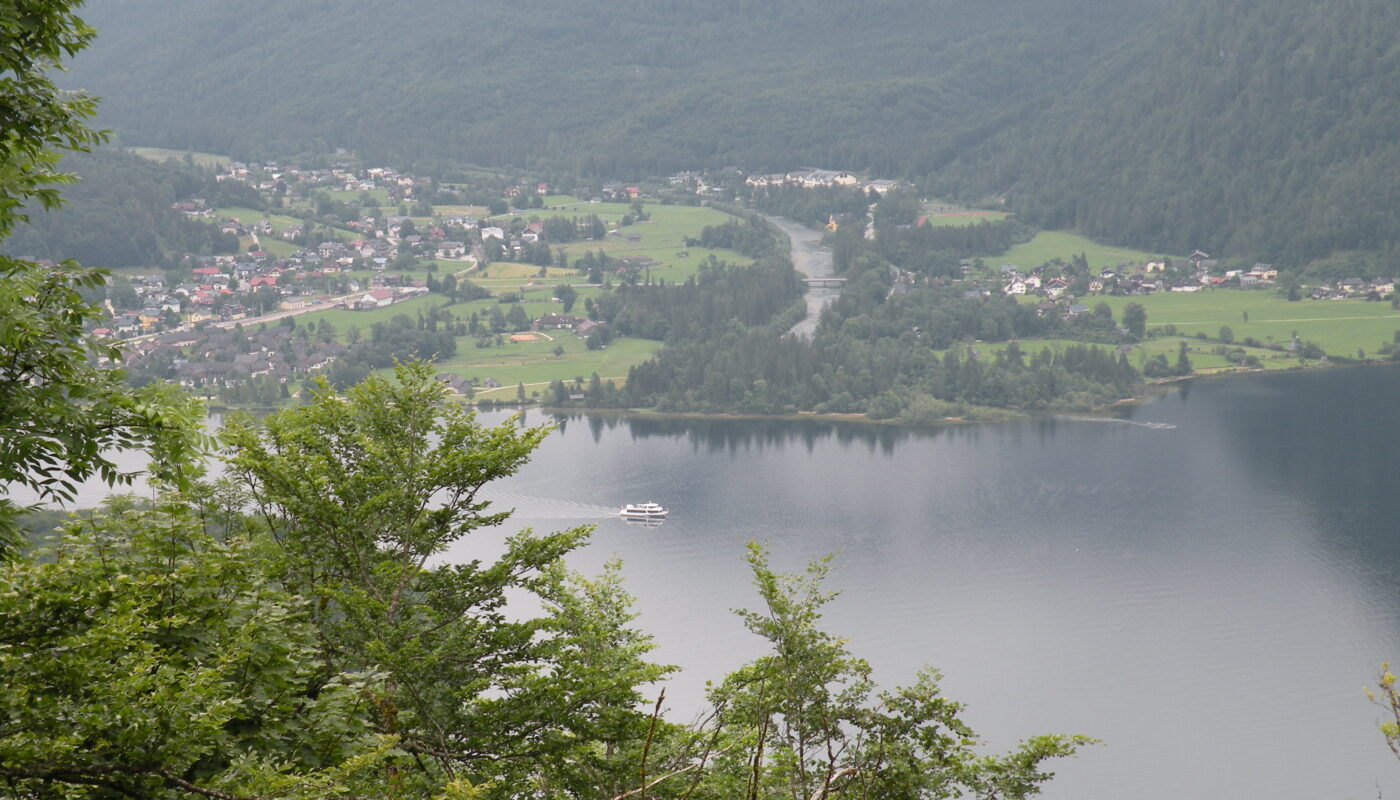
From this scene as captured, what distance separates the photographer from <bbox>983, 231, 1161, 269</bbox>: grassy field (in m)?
65.7

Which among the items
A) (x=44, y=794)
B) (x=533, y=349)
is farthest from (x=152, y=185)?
(x=44, y=794)

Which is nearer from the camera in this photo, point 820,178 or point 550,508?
point 550,508

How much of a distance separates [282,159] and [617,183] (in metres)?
25.0

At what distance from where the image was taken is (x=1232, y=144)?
77.2m

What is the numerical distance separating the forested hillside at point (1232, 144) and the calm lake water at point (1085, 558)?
2866cm

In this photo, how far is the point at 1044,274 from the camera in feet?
203

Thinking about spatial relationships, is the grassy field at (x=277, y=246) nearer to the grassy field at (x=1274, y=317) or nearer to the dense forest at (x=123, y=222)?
the dense forest at (x=123, y=222)

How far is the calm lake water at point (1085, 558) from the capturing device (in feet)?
67.8

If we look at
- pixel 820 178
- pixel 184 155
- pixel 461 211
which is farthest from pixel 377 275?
pixel 184 155

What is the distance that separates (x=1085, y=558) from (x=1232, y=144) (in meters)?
56.7

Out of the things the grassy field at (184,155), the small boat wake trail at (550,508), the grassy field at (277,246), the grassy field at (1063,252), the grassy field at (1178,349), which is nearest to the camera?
the small boat wake trail at (550,508)

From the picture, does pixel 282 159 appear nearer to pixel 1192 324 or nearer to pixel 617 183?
pixel 617 183

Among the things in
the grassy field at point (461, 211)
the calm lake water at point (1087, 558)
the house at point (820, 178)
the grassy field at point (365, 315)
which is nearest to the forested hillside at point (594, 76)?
the house at point (820, 178)

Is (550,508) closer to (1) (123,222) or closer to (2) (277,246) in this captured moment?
(1) (123,222)
